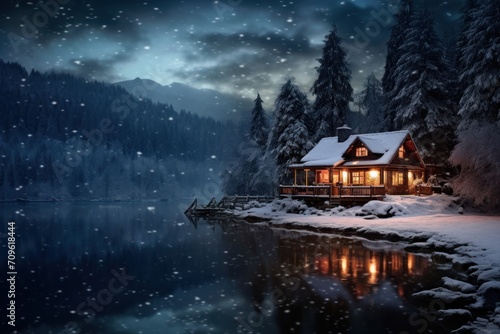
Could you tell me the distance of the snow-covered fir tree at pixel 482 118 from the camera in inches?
1190

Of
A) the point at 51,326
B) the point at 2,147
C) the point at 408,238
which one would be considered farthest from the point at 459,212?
the point at 2,147

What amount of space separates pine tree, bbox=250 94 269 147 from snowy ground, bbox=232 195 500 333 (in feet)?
59.9

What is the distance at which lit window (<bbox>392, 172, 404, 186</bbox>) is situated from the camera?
1604 inches

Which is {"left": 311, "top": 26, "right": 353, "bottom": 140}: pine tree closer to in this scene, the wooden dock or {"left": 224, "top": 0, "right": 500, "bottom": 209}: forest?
{"left": 224, "top": 0, "right": 500, "bottom": 209}: forest

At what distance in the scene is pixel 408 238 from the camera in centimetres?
2403

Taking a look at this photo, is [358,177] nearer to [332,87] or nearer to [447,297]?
[332,87]

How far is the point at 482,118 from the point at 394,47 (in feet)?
71.3

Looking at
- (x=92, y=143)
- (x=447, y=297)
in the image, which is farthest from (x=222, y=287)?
(x=92, y=143)

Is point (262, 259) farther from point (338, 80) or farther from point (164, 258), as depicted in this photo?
point (338, 80)

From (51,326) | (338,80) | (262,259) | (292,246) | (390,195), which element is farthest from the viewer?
(338,80)

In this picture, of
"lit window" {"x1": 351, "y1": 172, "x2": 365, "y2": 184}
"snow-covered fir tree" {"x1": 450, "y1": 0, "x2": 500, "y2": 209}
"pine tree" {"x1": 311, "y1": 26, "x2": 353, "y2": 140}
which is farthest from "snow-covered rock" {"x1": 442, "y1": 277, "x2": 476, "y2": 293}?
"pine tree" {"x1": 311, "y1": 26, "x2": 353, "y2": 140}

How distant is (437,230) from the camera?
79.6ft

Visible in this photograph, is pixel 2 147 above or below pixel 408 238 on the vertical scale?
above

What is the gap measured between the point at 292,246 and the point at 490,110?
22.4 meters
